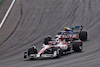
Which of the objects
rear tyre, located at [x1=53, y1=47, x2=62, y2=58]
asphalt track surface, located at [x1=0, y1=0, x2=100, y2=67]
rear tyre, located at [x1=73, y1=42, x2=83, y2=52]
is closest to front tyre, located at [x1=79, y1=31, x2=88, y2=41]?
asphalt track surface, located at [x1=0, y1=0, x2=100, y2=67]

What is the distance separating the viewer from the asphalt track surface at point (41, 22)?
19688 mm

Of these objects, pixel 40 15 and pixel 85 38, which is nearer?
pixel 85 38

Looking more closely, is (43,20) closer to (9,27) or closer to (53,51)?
(9,27)

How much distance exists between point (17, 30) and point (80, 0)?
11529 mm

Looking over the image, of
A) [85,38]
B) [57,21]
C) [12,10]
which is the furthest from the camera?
[12,10]

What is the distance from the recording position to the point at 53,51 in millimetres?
13945

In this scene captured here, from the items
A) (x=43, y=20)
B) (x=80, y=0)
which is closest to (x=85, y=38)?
(x=43, y=20)

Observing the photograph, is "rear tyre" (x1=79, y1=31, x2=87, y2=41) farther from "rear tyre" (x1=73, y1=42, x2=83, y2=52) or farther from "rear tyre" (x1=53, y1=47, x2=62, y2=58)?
"rear tyre" (x1=53, y1=47, x2=62, y2=58)

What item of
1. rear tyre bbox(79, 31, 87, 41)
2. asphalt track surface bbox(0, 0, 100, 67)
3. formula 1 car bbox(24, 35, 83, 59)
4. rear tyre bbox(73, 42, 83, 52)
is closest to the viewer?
formula 1 car bbox(24, 35, 83, 59)

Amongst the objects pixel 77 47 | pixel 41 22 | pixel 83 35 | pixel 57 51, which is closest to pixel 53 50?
pixel 57 51

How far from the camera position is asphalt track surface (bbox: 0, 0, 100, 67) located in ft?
64.6

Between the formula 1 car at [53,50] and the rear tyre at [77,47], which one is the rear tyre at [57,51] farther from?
the rear tyre at [77,47]

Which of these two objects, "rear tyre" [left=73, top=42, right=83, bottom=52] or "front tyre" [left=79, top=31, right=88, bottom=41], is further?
"front tyre" [left=79, top=31, right=88, bottom=41]

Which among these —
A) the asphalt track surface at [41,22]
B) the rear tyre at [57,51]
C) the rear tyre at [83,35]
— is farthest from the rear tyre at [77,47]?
the rear tyre at [83,35]
